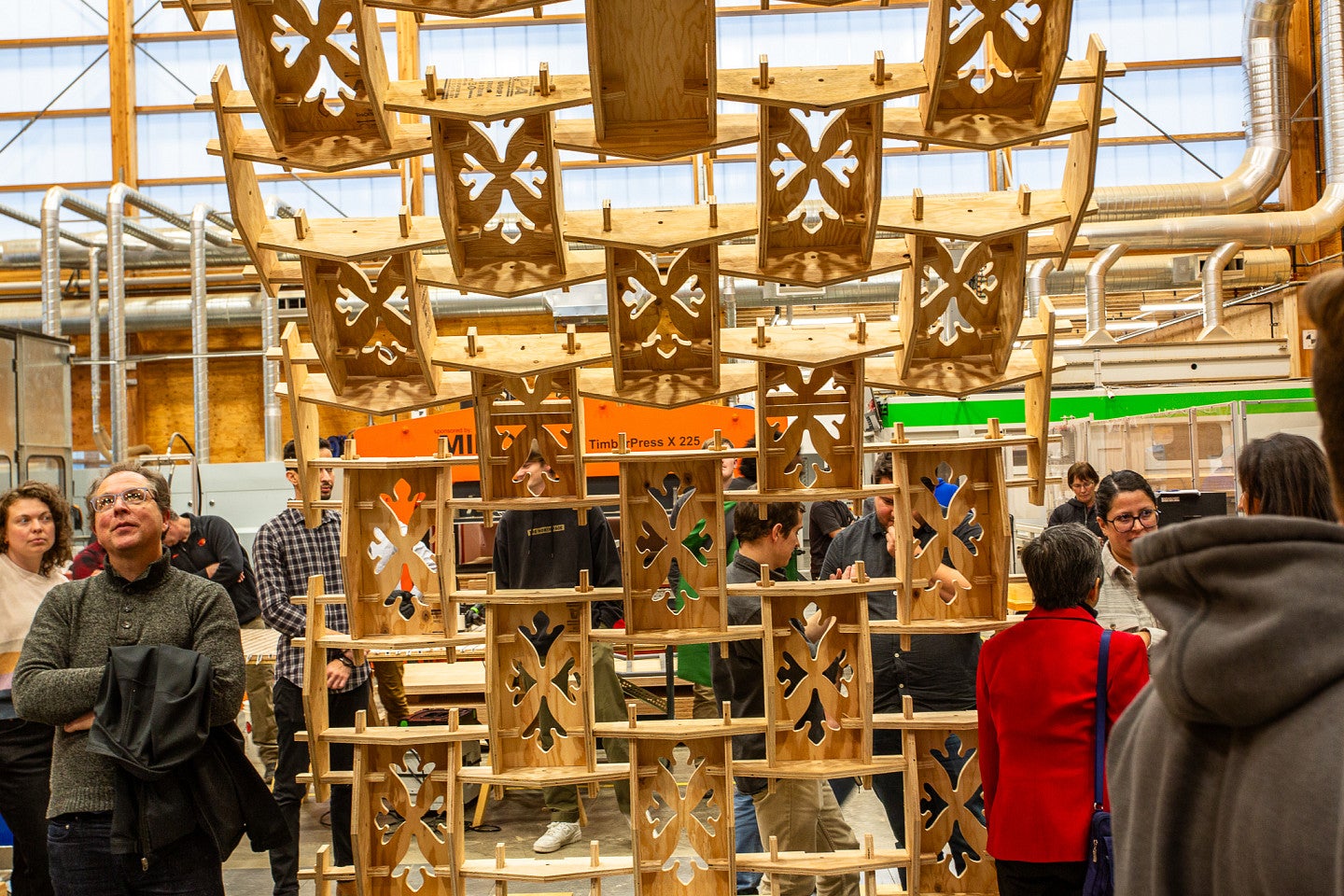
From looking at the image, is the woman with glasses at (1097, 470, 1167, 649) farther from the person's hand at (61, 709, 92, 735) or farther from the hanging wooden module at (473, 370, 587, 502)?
the person's hand at (61, 709, 92, 735)

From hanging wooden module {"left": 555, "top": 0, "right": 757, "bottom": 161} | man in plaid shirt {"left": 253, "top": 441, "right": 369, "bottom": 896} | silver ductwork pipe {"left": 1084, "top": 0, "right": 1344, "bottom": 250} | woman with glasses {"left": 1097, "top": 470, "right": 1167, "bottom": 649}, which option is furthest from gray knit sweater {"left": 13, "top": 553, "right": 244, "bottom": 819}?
silver ductwork pipe {"left": 1084, "top": 0, "right": 1344, "bottom": 250}

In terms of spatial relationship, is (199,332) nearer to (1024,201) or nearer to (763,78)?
(763,78)

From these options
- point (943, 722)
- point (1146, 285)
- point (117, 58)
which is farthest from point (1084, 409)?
point (117, 58)

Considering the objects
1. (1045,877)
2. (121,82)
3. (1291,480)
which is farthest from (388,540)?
(121,82)

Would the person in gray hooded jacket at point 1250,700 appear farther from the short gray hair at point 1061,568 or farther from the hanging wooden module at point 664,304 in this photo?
the hanging wooden module at point 664,304

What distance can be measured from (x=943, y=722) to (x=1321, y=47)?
30.2 feet

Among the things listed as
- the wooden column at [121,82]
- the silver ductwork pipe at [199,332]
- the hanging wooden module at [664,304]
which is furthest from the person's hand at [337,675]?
the wooden column at [121,82]

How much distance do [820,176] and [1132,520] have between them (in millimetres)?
1596

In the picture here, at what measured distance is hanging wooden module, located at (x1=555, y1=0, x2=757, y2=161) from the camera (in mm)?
2340

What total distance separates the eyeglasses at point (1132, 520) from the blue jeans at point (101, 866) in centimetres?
278

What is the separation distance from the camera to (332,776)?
354 cm

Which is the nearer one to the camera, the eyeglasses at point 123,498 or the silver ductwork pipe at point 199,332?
the eyeglasses at point 123,498

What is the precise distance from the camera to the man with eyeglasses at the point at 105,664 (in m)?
2.80

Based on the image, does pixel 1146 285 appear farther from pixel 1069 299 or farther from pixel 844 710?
pixel 844 710
